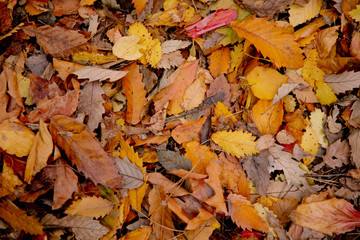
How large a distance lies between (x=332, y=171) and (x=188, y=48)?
1.41 m

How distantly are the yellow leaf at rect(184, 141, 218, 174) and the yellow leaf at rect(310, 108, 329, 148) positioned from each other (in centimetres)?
78

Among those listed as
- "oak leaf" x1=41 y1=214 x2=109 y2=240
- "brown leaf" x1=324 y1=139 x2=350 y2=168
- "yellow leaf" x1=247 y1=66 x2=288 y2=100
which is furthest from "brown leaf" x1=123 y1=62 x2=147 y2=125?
"brown leaf" x1=324 y1=139 x2=350 y2=168

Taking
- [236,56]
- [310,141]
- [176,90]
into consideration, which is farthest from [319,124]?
[176,90]

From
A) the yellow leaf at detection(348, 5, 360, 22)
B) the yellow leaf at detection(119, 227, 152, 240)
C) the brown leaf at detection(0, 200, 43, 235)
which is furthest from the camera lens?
the yellow leaf at detection(348, 5, 360, 22)

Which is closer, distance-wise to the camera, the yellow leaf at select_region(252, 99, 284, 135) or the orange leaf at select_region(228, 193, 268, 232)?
the orange leaf at select_region(228, 193, 268, 232)

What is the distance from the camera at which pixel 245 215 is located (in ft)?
5.34

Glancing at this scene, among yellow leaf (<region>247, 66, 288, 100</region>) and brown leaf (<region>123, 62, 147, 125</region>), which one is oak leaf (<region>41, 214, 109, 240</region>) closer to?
brown leaf (<region>123, 62, 147, 125</region>)

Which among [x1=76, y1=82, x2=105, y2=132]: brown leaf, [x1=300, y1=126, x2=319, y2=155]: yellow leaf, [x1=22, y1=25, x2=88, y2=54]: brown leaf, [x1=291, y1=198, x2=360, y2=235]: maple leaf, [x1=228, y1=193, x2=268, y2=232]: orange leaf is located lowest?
[x1=291, y1=198, x2=360, y2=235]: maple leaf

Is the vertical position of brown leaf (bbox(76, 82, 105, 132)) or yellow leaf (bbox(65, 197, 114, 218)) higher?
brown leaf (bbox(76, 82, 105, 132))

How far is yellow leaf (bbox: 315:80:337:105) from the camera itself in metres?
1.80

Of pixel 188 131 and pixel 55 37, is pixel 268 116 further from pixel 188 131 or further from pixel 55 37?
pixel 55 37

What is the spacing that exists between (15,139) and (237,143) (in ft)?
4.53

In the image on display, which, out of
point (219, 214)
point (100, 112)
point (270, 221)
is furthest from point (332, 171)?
point (100, 112)

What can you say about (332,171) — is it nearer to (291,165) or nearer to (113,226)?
(291,165)
